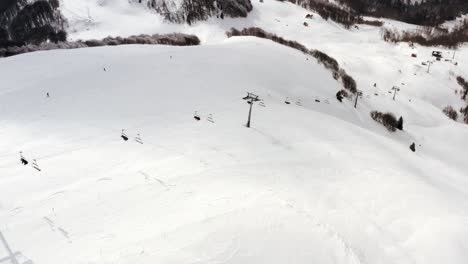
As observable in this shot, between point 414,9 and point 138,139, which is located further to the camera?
point 414,9

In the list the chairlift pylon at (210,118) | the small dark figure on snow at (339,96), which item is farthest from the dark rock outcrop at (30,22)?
the chairlift pylon at (210,118)

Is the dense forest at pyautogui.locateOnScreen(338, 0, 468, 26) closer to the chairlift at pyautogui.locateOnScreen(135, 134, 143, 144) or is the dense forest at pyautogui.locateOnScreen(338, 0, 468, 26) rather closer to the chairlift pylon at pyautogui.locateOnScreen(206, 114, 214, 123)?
the chairlift pylon at pyautogui.locateOnScreen(206, 114, 214, 123)

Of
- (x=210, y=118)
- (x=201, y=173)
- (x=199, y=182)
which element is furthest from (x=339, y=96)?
(x=199, y=182)

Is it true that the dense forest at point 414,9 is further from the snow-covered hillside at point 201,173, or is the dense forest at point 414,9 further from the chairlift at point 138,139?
the chairlift at point 138,139

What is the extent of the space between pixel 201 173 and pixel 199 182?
1.06m

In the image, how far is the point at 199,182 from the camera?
54.7ft

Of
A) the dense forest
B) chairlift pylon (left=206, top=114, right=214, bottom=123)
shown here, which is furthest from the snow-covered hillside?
the dense forest

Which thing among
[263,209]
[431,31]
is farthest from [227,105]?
[431,31]

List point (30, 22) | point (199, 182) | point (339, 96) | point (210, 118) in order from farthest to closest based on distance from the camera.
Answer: point (30, 22) < point (339, 96) < point (210, 118) < point (199, 182)

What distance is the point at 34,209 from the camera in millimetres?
14008

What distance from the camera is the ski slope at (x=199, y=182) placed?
12.5 metres

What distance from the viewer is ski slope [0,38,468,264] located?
12453mm

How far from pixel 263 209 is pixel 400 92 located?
205ft

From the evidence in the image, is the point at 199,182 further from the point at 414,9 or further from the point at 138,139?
the point at 414,9
